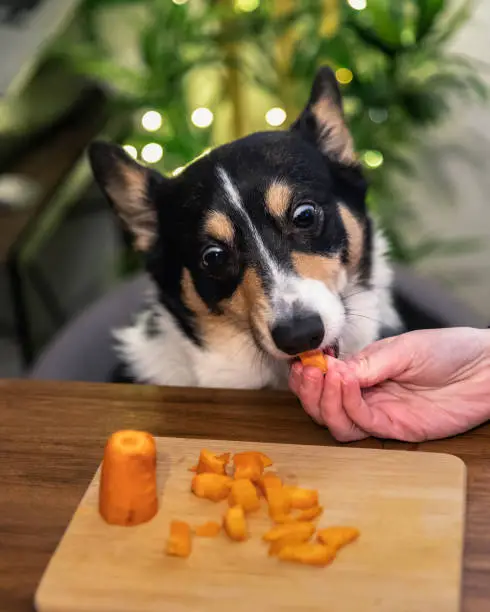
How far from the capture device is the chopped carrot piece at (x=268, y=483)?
2.89 feet

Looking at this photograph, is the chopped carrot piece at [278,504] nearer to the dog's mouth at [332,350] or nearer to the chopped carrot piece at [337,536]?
the chopped carrot piece at [337,536]

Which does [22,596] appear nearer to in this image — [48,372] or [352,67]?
[48,372]

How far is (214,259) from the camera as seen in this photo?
1296 mm

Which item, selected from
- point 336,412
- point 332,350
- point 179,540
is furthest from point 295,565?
point 332,350

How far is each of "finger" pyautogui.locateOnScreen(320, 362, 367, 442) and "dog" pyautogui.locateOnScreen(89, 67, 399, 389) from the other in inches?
4.3

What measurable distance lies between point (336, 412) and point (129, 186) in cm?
61

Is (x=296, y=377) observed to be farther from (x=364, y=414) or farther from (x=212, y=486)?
(x=212, y=486)

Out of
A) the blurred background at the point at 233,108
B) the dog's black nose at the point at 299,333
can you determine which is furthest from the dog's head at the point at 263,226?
the blurred background at the point at 233,108

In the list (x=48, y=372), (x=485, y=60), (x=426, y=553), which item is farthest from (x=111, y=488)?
(x=485, y=60)

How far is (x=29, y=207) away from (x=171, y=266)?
1083 millimetres

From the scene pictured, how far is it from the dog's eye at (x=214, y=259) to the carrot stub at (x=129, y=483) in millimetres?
484

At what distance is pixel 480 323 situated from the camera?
1.80 meters

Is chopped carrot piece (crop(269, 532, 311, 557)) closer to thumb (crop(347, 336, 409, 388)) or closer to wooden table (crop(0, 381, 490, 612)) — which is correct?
wooden table (crop(0, 381, 490, 612))

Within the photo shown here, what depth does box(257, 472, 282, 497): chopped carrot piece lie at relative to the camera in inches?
34.6
